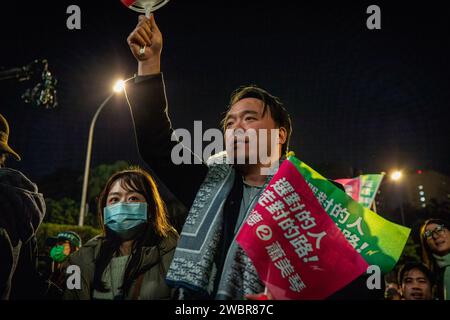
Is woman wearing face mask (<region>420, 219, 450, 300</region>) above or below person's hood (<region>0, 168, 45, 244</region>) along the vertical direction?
below

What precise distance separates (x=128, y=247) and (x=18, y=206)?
3.02ft

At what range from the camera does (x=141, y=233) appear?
2729 millimetres

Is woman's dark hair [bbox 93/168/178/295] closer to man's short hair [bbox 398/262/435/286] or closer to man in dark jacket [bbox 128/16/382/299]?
man in dark jacket [bbox 128/16/382/299]

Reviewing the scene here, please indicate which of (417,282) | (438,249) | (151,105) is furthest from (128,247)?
(438,249)

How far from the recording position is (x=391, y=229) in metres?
1.75

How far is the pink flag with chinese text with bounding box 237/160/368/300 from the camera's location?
1614 millimetres

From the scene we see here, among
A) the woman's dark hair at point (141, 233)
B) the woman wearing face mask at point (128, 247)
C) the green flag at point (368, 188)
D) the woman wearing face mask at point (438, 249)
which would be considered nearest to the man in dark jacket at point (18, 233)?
the woman wearing face mask at point (128, 247)

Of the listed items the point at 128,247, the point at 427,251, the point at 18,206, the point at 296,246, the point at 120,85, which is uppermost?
the point at 120,85

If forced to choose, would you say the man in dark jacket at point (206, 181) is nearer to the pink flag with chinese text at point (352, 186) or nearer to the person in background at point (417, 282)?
the person in background at point (417, 282)

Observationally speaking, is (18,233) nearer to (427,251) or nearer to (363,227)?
(363,227)

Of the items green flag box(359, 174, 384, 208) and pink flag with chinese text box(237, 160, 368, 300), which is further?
green flag box(359, 174, 384, 208)

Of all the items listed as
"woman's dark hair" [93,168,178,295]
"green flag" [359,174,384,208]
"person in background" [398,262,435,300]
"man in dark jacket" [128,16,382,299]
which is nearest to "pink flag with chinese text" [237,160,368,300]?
"man in dark jacket" [128,16,382,299]

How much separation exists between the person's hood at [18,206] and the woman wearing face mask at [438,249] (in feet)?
13.5
